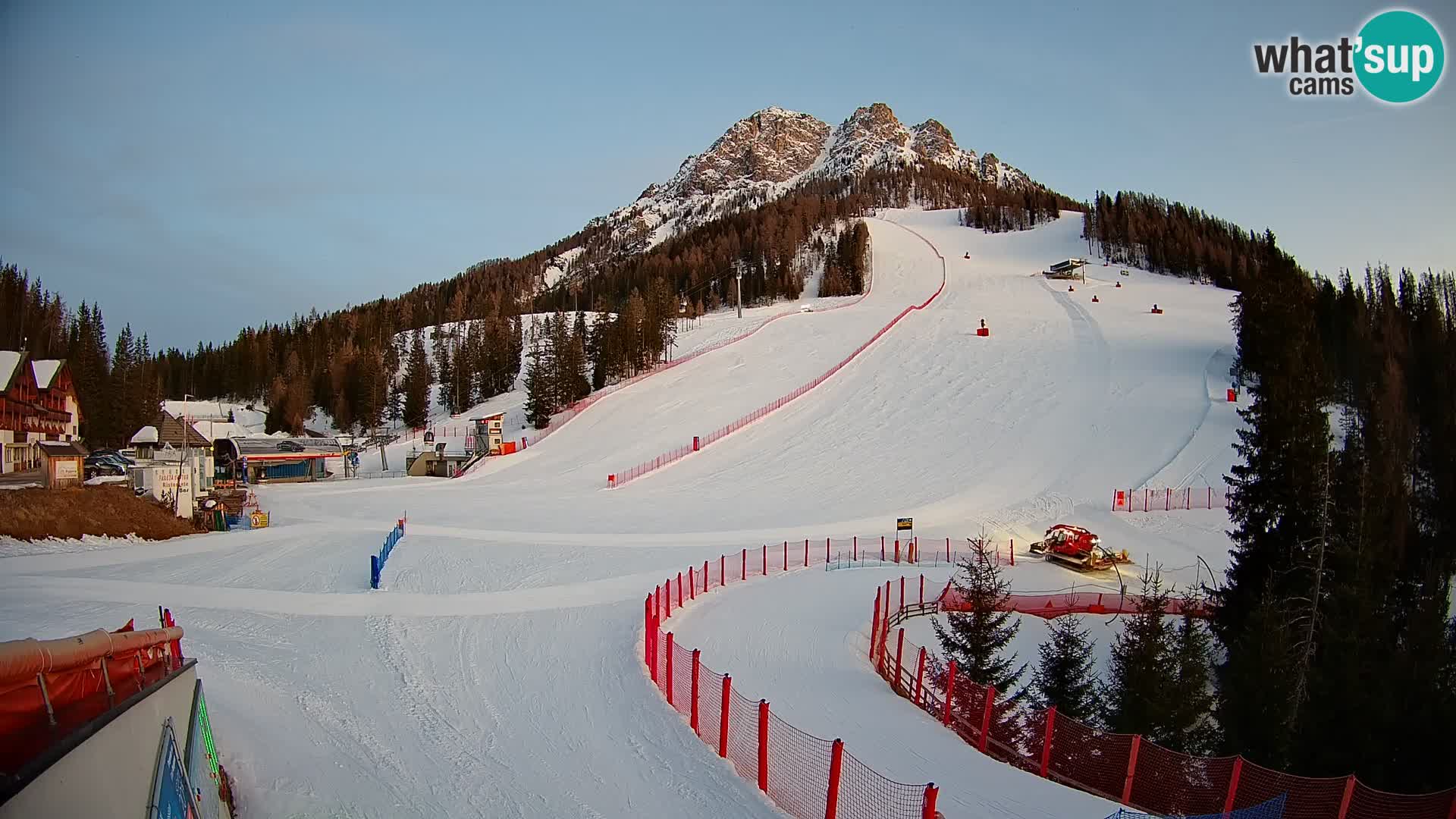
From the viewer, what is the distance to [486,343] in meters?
92.1

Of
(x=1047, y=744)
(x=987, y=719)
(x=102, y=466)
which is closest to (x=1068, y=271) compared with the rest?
(x=987, y=719)

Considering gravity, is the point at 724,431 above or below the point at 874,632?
above

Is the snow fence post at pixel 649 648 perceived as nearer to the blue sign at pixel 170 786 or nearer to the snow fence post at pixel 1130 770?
the snow fence post at pixel 1130 770

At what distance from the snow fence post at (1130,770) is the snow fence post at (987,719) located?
1.82 metres

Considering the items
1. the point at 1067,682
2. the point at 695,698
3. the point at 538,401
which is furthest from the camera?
the point at 538,401

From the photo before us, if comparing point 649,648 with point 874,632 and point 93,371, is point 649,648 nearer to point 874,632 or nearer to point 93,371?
point 874,632

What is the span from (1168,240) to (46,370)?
117 metres

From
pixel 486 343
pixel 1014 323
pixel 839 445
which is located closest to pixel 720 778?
pixel 839 445

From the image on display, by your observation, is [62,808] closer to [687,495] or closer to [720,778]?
[720,778]

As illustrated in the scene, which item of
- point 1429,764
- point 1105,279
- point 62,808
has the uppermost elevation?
point 1105,279

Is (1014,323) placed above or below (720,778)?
above

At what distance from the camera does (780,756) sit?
9.38 meters

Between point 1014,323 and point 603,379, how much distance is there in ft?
114

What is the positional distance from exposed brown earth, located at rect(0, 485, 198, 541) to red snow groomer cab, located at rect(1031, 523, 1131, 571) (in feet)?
95.5
